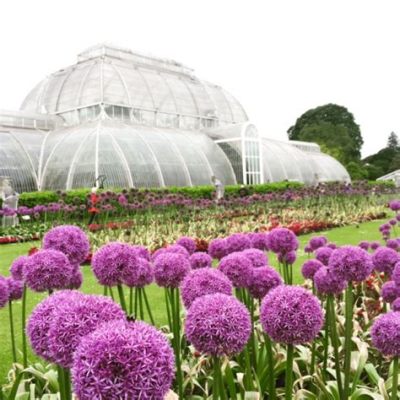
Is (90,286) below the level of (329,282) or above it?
below

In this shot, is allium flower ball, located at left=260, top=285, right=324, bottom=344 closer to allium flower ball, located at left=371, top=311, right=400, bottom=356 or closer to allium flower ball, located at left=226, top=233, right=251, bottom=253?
allium flower ball, located at left=371, top=311, right=400, bottom=356

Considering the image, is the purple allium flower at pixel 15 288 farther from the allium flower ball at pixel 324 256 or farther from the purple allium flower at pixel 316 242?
the purple allium flower at pixel 316 242

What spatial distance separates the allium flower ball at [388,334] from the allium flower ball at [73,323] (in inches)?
61.4

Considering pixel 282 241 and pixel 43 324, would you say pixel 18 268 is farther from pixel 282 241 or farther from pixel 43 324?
pixel 282 241

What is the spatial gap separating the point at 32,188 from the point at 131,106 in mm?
11676

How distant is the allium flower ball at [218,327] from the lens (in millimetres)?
2176

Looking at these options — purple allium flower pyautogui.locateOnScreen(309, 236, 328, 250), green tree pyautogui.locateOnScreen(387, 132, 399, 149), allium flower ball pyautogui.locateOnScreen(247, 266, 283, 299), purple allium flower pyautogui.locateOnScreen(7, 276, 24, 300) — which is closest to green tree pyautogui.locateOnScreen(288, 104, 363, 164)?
green tree pyautogui.locateOnScreen(387, 132, 399, 149)

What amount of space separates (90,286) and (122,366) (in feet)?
27.2

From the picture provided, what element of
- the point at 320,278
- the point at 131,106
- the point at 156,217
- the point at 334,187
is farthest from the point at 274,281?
the point at 131,106

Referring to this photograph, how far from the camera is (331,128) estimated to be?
7631 cm

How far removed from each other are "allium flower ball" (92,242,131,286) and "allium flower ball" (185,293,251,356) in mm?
927

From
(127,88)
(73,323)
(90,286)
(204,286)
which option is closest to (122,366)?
(73,323)

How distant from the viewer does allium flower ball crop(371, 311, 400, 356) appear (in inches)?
105

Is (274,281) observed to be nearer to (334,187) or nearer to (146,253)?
(146,253)
